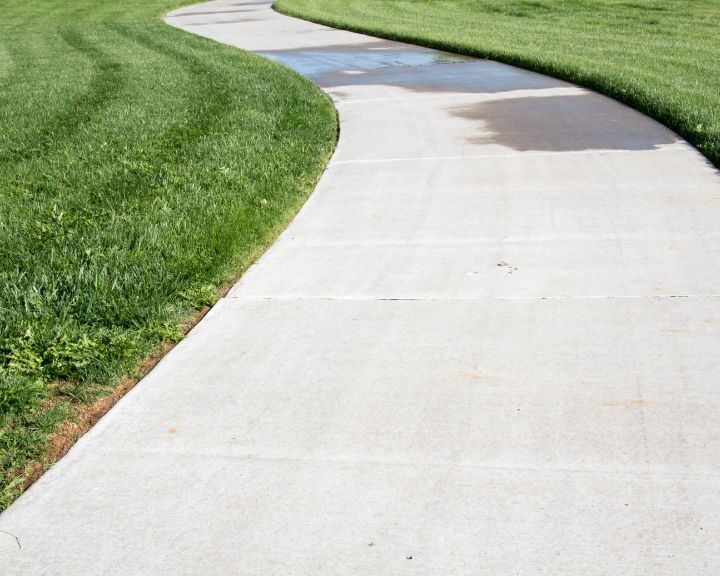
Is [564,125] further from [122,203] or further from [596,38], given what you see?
[596,38]

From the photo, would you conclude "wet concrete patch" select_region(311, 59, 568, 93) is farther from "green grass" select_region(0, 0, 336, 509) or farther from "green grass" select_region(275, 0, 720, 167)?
"green grass" select_region(0, 0, 336, 509)

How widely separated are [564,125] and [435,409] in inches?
218

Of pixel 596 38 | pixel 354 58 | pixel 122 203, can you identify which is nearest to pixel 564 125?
pixel 122 203

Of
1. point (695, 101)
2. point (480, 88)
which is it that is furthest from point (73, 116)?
point (695, 101)

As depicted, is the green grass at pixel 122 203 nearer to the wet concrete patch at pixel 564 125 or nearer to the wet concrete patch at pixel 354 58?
the wet concrete patch at pixel 354 58

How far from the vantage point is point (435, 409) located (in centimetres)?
363

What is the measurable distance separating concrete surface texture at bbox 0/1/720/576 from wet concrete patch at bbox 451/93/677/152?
3.73 ft

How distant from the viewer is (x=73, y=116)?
992cm

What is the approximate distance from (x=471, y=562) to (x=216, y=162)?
17.5ft

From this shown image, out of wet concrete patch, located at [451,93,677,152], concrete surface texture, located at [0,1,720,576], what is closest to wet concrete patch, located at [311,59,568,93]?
wet concrete patch, located at [451,93,677,152]

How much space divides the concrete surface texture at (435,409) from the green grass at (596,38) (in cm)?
247

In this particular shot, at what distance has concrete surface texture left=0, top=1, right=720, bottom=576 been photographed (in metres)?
2.86

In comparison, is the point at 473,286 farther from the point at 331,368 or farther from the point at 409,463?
the point at 409,463

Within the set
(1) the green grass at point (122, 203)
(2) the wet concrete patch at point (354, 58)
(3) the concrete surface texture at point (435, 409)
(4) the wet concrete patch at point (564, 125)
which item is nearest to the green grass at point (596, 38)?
(4) the wet concrete patch at point (564, 125)
